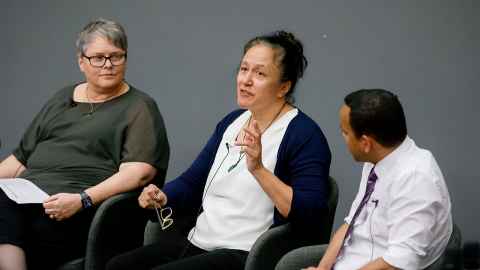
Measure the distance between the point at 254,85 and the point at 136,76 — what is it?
143 cm

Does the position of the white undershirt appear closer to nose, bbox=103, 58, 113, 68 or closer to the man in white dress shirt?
the man in white dress shirt

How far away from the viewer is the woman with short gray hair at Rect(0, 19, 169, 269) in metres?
3.40

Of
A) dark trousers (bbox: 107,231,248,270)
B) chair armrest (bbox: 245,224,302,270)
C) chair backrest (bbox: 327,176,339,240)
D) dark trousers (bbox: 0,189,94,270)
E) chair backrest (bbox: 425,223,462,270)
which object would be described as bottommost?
dark trousers (bbox: 0,189,94,270)

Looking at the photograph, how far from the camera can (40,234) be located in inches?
134

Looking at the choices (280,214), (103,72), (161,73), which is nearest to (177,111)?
(161,73)

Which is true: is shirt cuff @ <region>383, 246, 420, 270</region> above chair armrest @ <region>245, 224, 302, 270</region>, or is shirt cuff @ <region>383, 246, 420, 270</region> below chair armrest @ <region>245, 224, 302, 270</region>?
above

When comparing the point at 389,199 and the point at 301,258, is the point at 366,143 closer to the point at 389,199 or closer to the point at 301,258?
the point at 389,199

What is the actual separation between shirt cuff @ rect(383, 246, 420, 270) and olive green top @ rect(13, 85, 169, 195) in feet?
4.48

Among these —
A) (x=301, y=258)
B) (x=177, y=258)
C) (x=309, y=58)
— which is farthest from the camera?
(x=309, y=58)

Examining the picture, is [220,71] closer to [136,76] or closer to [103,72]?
[136,76]

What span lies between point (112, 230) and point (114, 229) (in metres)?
0.01

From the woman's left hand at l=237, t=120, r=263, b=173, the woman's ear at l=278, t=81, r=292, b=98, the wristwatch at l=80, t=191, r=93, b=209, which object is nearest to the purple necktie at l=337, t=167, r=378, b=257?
the woman's left hand at l=237, t=120, r=263, b=173

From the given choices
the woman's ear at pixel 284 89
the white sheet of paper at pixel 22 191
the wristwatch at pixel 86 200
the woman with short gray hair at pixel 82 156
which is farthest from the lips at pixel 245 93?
the white sheet of paper at pixel 22 191

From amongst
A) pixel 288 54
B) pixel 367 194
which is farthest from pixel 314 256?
pixel 288 54
